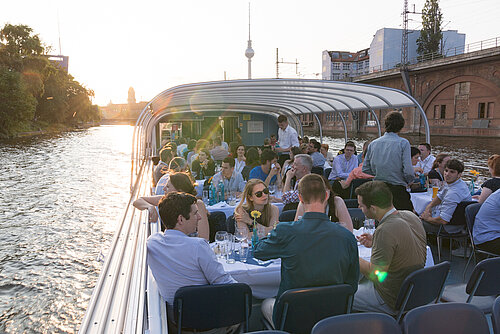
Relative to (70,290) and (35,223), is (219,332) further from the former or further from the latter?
(35,223)

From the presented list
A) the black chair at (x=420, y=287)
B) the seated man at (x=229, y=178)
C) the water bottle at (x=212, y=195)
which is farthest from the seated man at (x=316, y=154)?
the black chair at (x=420, y=287)

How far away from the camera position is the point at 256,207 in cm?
401

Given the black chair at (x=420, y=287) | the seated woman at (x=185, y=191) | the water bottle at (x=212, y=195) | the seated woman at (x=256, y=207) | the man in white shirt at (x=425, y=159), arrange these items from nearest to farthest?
the black chair at (x=420, y=287), the seated woman at (x=185, y=191), the seated woman at (x=256, y=207), the water bottle at (x=212, y=195), the man in white shirt at (x=425, y=159)

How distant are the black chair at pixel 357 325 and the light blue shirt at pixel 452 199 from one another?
3.46 metres

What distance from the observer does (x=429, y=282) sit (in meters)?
2.75

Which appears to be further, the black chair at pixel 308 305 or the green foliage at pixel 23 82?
the green foliage at pixel 23 82

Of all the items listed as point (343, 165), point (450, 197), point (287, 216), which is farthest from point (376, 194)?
point (343, 165)

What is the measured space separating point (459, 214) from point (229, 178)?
10.9 ft

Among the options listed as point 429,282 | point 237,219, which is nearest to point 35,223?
point 237,219

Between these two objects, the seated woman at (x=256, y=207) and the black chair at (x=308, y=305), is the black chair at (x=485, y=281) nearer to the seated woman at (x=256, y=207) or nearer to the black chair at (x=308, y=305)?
the black chair at (x=308, y=305)

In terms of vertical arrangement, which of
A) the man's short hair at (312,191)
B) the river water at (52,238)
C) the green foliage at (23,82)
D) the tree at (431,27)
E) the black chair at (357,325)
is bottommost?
the river water at (52,238)

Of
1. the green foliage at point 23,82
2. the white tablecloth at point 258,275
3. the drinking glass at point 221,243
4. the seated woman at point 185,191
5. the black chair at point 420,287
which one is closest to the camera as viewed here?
the black chair at point 420,287

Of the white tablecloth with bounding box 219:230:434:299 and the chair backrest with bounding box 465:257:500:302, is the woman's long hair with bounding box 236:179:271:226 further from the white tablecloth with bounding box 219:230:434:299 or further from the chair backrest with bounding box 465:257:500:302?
the chair backrest with bounding box 465:257:500:302

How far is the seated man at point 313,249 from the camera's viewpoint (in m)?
2.34
